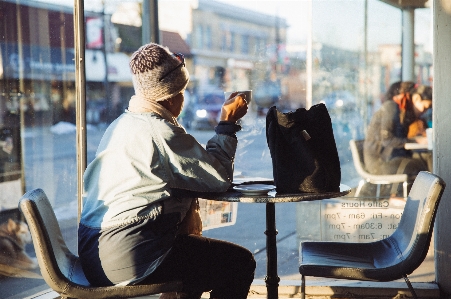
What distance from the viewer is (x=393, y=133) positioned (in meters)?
4.60

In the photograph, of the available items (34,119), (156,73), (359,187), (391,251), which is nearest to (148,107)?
(156,73)

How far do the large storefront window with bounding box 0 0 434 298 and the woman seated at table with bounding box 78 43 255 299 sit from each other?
43.6 inches

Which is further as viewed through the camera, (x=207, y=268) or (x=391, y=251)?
(x=391, y=251)

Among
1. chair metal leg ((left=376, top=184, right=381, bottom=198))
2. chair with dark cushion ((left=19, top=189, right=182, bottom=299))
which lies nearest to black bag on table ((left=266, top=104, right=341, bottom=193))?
chair with dark cushion ((left=19, top=189, right=182, bottom=299))

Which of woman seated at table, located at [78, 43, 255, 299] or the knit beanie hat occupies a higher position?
the knit beanie hat

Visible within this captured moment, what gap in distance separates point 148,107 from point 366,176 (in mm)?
2614

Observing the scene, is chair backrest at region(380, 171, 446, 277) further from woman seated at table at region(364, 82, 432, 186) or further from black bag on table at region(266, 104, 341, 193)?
woman seated at table at region(364, 82, 432, 186)

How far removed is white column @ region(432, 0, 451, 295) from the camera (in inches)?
133

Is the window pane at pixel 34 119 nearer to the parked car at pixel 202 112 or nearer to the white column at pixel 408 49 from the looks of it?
the parked car at pixel 202 112

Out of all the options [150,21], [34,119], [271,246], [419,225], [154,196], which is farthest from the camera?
[150,21]

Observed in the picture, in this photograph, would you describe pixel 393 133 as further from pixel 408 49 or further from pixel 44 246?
pixel 44 246

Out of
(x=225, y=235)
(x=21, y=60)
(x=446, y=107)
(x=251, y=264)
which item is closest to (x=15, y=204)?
(x=21, y=60)

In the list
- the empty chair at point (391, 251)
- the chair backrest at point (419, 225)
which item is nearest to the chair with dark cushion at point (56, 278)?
the empty chair at point (391, 251)

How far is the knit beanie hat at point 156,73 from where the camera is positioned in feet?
7.57
